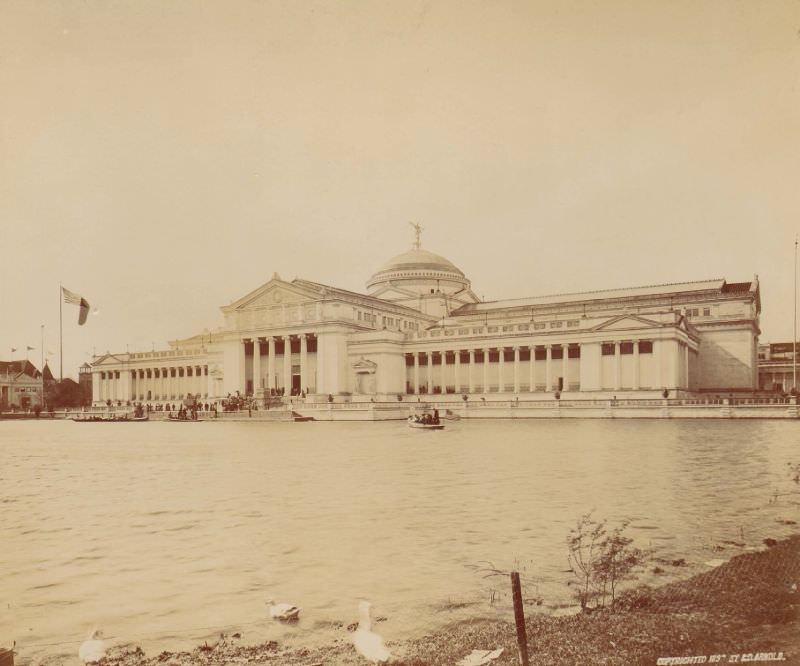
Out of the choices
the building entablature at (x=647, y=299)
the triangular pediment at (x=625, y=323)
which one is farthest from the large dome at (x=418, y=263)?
the triangular pediment at (x=625, y=323)

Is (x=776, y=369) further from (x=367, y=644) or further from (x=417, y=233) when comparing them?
(x=367, y=644)

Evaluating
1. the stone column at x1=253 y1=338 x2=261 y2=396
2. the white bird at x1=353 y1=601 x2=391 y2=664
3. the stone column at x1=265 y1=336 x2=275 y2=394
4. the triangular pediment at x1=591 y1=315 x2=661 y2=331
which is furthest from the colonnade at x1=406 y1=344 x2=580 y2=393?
the white bird at x1=353 y1=601 x2=391 y2=664

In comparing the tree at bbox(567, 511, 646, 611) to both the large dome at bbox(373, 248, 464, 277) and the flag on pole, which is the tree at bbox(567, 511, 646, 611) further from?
the large dome at bbox(373, 248, 464, 277)

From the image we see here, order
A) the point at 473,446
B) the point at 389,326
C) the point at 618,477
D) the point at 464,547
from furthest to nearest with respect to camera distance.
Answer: the point at 389,326 → the point at 473,446 → the point at 618,477 → the point at 464,547

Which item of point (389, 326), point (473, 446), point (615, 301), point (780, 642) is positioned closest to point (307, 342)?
point (389, 326)

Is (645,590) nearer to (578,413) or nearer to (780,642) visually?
(780,642)
